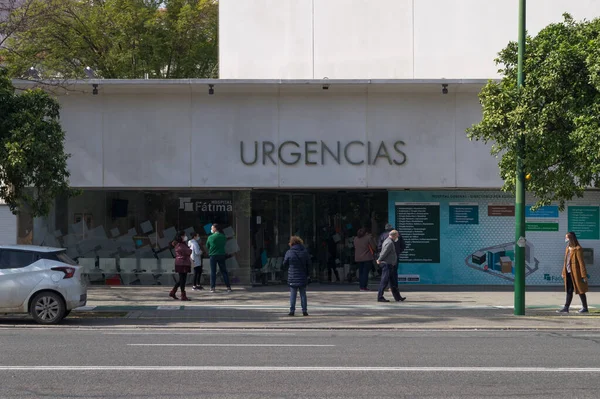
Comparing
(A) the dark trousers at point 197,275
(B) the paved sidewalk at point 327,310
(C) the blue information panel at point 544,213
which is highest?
(C) the blue information panel at point 544,213

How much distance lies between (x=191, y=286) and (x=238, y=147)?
415 cm

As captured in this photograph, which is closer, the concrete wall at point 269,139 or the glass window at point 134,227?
the concrete wall at point 269,139

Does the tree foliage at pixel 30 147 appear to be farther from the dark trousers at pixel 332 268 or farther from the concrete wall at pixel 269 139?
the dark trousers at pixel 332 268

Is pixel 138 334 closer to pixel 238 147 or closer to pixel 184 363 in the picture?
pixel 184 363

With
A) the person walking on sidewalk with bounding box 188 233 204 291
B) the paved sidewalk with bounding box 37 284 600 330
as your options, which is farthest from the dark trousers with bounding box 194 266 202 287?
the paved sidewalk with bounding box 37 284 600 330

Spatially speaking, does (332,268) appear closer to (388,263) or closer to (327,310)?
(388,263)

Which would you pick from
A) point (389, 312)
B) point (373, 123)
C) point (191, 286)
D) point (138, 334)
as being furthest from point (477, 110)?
point (138, 334)

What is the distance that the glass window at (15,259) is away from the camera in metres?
14.6

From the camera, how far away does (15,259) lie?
1462cm

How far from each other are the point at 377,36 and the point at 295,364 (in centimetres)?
1638

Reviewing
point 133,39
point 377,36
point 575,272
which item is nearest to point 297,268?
point 575,272

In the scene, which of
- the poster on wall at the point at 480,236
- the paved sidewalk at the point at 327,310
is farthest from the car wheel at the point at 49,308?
the poster on wall at the point at 480,236

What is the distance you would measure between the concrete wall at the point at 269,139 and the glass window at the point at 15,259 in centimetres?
710

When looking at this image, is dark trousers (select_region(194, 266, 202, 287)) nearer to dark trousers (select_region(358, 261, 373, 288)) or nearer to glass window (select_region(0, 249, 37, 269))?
dark trousers (select_region(358, 261, 373, 288))
